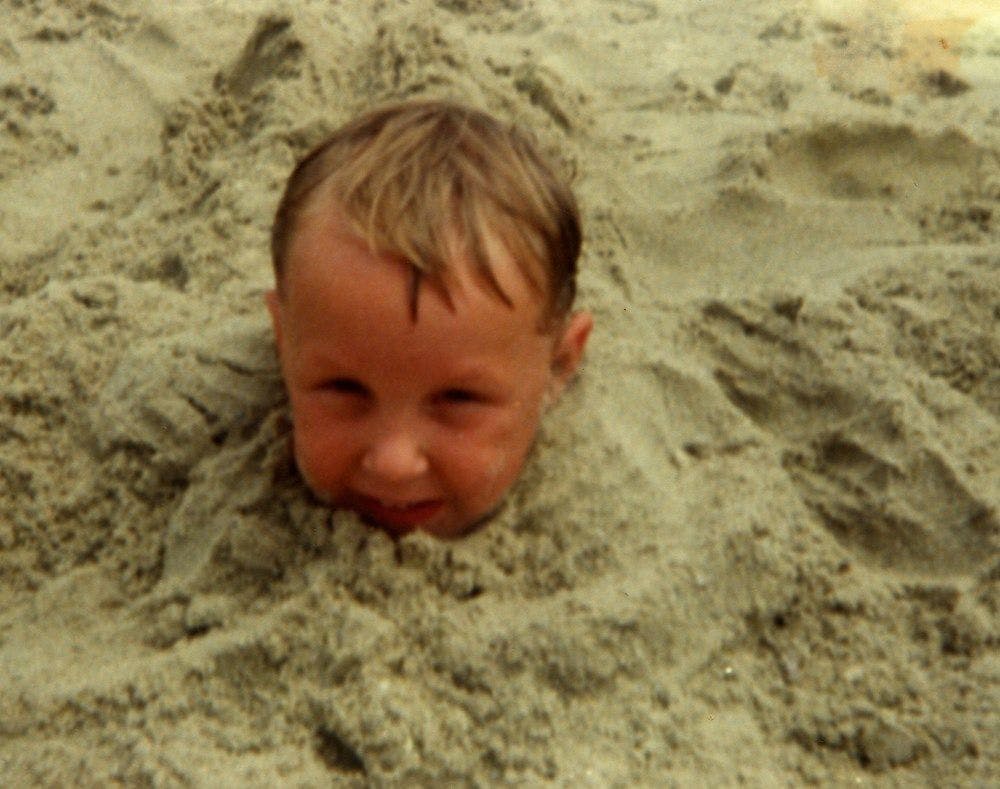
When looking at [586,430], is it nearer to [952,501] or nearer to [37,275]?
[952,501]

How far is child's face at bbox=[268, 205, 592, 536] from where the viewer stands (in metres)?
1.97

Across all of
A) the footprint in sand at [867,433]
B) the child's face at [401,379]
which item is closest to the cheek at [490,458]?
the child's face at [401,379]

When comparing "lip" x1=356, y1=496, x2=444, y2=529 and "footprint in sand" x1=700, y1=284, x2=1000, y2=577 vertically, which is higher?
"lip" x1=356, y1=496, x2=444, y2=529

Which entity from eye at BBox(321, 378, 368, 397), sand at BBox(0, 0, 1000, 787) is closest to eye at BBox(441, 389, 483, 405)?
eye at BBox(321, 378, 368, 397)

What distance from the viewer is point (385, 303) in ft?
6.43

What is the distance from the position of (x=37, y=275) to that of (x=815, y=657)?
1.96 m

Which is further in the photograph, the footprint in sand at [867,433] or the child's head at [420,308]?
the footprint in sand at [867,433]

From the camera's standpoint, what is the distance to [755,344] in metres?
2.79

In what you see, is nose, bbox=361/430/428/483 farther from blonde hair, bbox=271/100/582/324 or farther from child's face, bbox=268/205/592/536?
blonde hair, bbox=271/100/582/324

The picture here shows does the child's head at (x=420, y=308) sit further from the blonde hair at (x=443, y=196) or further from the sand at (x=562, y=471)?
the sand at (x=562, y=471)

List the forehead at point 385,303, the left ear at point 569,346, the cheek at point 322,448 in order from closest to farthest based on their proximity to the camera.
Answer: the forehead at point 385,303, the cheek at point 322,448, the left ear at point 569,346

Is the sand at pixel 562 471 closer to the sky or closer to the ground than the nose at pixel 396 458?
closer to the ground

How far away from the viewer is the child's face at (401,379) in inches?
77.7

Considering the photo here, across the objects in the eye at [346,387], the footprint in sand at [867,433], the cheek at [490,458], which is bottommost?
the footprint in sand at [867,433]
